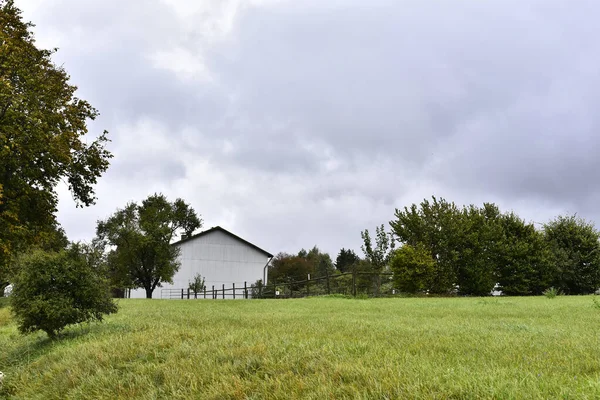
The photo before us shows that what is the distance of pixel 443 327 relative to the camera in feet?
25.6

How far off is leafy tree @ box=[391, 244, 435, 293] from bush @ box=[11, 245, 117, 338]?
65.7 ft

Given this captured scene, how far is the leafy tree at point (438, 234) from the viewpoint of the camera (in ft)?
87.5

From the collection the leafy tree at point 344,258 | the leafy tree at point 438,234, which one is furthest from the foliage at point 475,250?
the leafy tree at point 344,258

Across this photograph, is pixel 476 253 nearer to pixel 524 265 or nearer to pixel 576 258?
pixel 524 265

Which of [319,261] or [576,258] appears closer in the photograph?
[576,258]

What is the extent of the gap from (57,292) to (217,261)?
46.2 metres

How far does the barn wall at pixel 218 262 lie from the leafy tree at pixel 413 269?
29732 mm

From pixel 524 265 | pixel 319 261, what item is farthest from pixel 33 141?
pixel 319 261

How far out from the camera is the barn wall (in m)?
52.3

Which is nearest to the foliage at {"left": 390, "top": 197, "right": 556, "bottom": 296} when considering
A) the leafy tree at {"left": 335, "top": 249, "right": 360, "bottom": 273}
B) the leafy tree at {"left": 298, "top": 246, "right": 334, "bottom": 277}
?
the leafy tree at {"left": 298, "top": 246, "right": 334, "bottom": 277}

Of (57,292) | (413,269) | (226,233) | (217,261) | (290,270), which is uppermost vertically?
(226,233)

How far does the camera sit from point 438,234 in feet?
91.3

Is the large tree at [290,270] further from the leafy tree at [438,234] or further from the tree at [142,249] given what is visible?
the leafy tree at [438,234]

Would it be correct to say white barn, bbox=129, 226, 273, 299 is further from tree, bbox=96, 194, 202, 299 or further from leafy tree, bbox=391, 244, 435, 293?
leafy tree, bbox=391, 244, 435, 293
